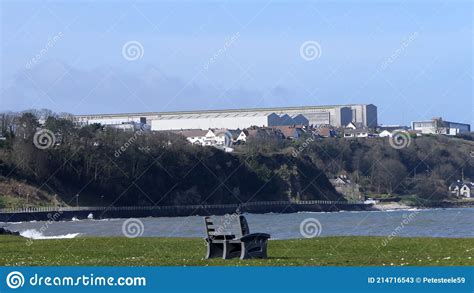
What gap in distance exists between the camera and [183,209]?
119 m

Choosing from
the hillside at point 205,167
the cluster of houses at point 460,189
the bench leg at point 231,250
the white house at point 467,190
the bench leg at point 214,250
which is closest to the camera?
the bench leg at point 231,250

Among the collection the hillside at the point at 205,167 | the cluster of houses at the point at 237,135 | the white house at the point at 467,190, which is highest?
the cluster of houses at the point at 237,135

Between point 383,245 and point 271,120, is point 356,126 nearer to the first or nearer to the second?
point 271,120

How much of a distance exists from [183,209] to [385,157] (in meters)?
25.0

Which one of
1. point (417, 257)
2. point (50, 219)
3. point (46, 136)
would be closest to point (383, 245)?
point (417, 257)

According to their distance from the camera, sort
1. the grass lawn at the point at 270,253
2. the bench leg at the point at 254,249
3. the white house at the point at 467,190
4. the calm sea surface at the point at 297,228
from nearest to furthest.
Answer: the grass lawn at the point at 270,253 < the bench leg at the point at 254,249 < the calm sea surface at the point at 297,228 < the white house at the point at 467,190

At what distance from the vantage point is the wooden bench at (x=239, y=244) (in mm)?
21156

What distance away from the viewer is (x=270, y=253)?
76.5 ft

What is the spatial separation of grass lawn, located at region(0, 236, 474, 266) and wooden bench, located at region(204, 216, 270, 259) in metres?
0.32

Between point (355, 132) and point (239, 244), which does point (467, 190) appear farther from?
point (239, 244)

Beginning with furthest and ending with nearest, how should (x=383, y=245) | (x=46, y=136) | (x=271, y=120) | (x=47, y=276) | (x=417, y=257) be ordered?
(x=271, y=120)
(x=46, y=136)
(x=383, y=245)
(x=417, y=257)
(x=47, y=276)

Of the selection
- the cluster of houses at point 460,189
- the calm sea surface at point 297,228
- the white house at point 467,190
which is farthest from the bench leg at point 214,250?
the white house at point 467,190

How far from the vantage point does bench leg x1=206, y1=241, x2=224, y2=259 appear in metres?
21.7

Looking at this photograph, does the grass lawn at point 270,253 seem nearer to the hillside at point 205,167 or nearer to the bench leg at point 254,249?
the bench leg at point 254,249
